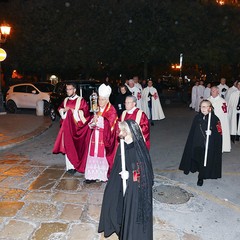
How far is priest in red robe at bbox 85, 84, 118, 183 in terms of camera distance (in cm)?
638

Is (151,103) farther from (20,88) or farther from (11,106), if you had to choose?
(11,106)

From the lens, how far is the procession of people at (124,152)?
3.74 meters

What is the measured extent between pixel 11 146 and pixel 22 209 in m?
4.82

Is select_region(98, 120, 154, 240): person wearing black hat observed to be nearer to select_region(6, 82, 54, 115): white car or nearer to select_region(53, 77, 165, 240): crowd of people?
select_region(53, 77, 165, 240): crowd of people

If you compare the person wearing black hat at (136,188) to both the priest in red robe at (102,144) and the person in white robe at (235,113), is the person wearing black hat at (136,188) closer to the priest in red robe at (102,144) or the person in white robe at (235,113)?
the priest in red robe at (102,144)

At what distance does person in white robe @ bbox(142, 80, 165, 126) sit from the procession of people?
17.6 ft

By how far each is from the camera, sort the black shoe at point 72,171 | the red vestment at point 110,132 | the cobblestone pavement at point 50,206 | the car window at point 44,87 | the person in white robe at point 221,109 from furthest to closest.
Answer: the car window at point 44,87 → the person in white robe at point 221,109 → the black shoe at point 72,171 → the red vestment at point 110,132 → the cobblestone pavement at point 50,206

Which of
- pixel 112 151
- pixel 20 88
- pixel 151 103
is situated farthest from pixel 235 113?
pixel 20 88

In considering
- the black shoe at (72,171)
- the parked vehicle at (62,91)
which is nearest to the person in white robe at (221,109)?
the black shoe at (72,171)

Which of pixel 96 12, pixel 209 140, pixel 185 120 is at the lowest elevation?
pixel 185 120

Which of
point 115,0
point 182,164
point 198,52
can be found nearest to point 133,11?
point 115,0

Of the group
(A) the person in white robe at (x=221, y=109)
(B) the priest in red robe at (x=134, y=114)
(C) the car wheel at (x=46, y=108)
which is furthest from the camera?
(C) the car wheel at (x=46, y=108)

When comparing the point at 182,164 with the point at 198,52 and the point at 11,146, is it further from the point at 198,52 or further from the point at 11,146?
the point at 198,52

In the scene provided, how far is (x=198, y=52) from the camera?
27.5 m
